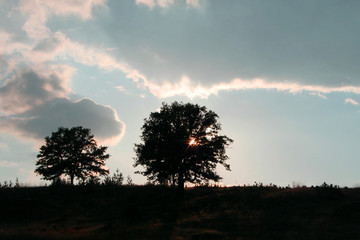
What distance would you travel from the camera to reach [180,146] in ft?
137

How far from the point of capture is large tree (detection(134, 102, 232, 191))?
4169 cm

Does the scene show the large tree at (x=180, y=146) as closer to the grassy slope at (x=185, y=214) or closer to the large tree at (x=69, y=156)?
the grassy slope at (x=185, y=214)

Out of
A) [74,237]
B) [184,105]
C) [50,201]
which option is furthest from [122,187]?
[74,237]

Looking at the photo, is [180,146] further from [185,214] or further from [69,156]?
[69,156]

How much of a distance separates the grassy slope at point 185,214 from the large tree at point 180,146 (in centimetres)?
264

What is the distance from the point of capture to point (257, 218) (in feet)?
89.8

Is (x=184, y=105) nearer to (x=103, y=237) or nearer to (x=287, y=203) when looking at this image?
(x=287, y=203)

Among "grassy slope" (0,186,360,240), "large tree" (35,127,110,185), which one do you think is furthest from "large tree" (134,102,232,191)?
"large tree" (35,127,110,185)

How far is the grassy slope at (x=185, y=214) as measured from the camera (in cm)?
2372

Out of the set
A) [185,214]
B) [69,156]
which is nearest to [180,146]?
[185,214]

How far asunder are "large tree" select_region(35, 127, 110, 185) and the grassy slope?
12520mm

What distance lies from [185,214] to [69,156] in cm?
3347

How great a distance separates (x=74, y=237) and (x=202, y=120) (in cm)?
2453

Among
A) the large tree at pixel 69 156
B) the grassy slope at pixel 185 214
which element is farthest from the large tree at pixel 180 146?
the large tree at pixel 69 156
